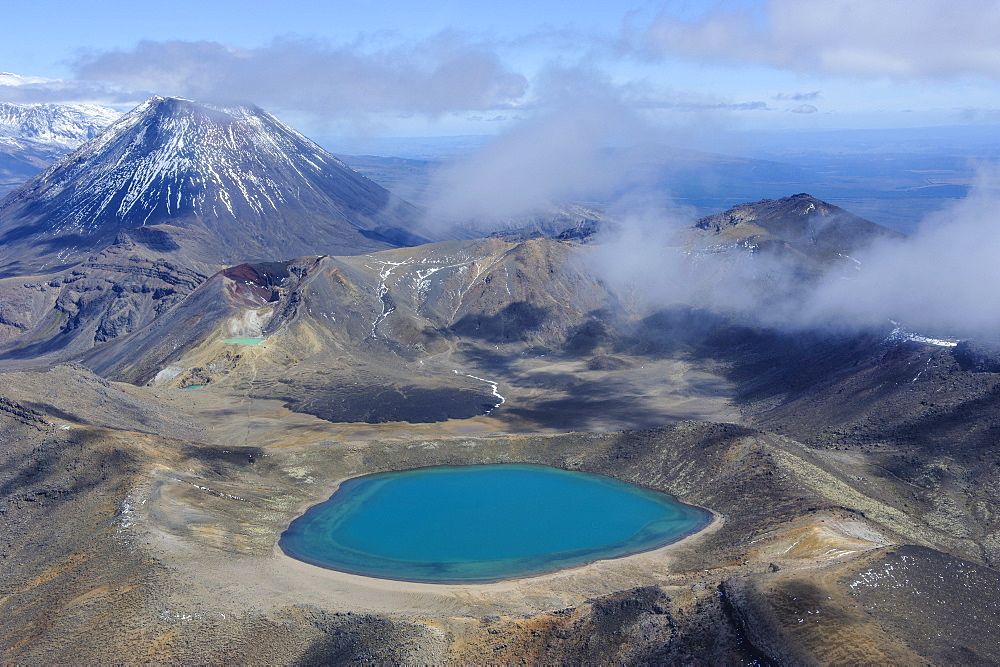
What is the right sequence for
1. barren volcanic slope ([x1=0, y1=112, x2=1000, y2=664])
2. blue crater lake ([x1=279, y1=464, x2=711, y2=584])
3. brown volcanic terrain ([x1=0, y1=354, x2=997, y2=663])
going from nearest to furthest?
brown volcanic terrain ([x1=0, y1=354, x2=997, y2=663])
barren volcanic slope ([x1=0, y1=112, x2=1000, y2=664])
blue crater lake ([x1=279, y1=464, x2=711, y2=584])

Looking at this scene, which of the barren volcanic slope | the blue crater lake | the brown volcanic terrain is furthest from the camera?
the blue crater lake

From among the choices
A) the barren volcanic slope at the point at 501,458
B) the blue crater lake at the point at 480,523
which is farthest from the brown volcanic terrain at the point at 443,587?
the blue crater lake at the point at 480,523

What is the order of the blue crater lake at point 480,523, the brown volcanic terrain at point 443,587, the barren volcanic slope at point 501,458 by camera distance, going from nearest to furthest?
1. the brown volcanic terrain at point 443,587
2. the barren volcanic slope at point 501,458
3. the blue crater lake at point 480,523

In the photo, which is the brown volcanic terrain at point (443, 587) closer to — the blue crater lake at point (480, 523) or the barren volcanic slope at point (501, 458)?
the barren volcanic slope at point (501, 458)

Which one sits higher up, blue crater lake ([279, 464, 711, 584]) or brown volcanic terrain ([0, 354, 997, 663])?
brown volcanic terrain ([0, 354, 997, 663])

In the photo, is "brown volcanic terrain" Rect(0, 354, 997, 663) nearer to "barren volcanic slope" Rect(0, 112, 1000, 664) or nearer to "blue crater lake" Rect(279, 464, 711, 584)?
"barren volcanic slope" Rect(0, 112, 1000, 664)

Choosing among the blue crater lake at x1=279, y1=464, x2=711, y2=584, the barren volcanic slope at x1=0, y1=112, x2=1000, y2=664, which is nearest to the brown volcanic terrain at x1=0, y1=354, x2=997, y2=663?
the barren volcanic slope at x1=0, y1=112, x2=1000, y2=664
